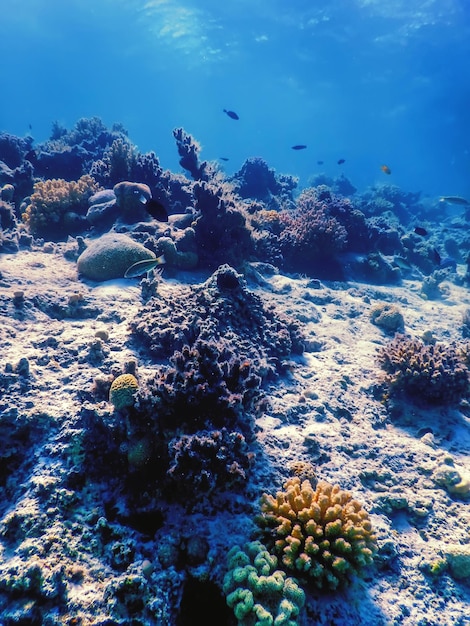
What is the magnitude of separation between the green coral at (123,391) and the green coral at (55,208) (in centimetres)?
689

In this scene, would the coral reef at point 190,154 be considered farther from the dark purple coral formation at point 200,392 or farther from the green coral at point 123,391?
the green coral at point 123,391

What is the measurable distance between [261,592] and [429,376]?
3634 mm

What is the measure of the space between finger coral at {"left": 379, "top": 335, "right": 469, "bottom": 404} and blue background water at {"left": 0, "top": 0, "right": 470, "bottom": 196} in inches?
1757

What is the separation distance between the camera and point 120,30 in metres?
63.2

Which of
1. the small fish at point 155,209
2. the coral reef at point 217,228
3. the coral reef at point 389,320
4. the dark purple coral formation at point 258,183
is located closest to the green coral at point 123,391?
the small fish at point 155,209

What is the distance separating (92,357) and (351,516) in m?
3.19

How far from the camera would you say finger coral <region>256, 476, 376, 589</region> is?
2455mm

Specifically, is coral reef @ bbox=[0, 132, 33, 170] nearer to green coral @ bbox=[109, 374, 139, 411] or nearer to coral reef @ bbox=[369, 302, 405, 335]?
green coral @ bbox=[109, 374, 139, 411]

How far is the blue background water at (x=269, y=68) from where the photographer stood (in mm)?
40219

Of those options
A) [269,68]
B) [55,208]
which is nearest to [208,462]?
[55,208]

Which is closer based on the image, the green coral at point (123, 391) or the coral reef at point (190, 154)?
the green coral at point (123, 391)

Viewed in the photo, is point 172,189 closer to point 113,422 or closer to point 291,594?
point 113,422

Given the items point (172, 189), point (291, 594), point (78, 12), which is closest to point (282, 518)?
point (291, 594)

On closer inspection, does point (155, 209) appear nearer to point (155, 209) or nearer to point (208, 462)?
point (155, 209)
